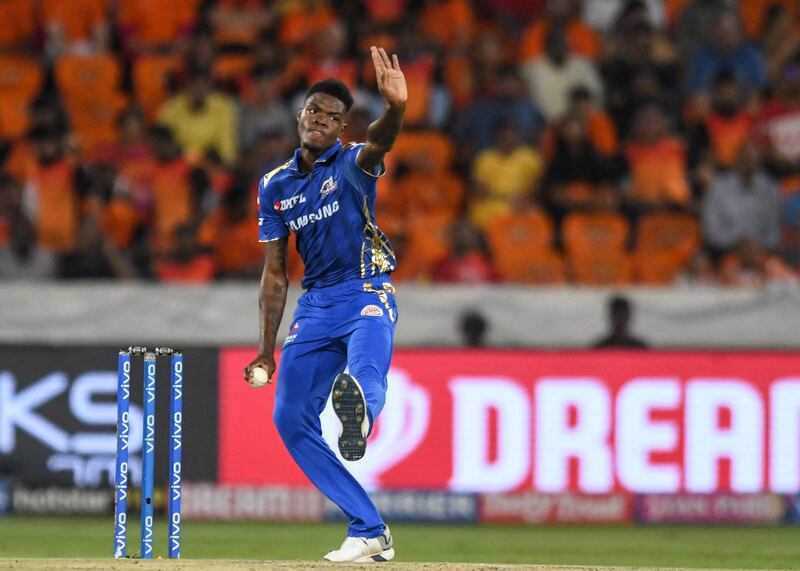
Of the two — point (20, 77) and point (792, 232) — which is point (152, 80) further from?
point (792, 232)

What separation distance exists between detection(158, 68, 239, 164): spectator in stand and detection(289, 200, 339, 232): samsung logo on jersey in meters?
7.42

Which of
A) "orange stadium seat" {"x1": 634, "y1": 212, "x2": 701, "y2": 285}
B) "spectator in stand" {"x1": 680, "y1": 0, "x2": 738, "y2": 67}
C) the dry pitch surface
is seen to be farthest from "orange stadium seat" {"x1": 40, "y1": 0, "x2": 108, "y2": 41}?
the dry pitch surface

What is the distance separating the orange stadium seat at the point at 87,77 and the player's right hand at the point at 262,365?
8525mm

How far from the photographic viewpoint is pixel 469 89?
15859 millimetres

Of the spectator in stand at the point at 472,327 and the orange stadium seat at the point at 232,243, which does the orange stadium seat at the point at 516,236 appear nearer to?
the spectator in stand at the point at 472,327

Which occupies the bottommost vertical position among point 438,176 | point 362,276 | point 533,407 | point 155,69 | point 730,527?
point 730,527

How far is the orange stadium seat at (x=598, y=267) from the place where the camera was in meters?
14.1

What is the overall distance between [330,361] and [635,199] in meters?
7.18

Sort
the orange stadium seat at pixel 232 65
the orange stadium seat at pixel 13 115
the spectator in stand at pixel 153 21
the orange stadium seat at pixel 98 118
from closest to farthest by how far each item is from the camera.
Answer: the orange stadium seat at pixel 98 118 → the orange stadium seat at pixel 13 115 → the orange stadium seat at pixel 232 65 → the spectator in stand at pixel 153 21

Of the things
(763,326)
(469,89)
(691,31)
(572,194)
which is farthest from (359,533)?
(691,31)

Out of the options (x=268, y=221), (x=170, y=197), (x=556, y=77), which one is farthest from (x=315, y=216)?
(x=556, y=77)

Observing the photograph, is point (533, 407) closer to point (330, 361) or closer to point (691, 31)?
point (330, 361)

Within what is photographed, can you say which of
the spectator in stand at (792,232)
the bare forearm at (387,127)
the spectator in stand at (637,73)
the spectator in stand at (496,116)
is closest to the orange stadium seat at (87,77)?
the spectator in stand at (496,116)

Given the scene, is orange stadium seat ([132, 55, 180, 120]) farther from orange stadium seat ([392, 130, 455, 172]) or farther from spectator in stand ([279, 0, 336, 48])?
orange stadium seat ([392, 130, 455, 172])
